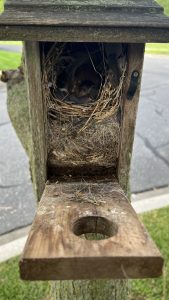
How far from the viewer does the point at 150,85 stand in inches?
402

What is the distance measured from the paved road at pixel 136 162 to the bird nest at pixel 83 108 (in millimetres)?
2183

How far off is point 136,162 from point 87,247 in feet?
15.5

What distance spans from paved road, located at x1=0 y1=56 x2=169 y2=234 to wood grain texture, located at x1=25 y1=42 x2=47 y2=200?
2.16m

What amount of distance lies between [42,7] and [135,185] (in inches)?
140

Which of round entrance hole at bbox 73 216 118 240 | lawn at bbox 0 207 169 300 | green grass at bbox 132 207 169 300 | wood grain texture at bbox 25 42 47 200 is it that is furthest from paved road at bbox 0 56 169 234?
round entrance hole at bbox 73 216 118 240

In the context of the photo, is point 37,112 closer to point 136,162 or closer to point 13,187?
point 13,187

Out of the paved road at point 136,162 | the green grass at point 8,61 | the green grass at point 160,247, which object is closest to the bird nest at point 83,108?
the green grass at point 160,247

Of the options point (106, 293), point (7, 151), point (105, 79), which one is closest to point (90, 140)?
point (105, 79)

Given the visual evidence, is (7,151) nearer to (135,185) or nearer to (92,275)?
(135,185)

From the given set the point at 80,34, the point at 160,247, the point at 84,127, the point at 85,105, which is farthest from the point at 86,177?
the point at 160,247

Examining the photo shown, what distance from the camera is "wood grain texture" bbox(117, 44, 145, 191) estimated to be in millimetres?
1722

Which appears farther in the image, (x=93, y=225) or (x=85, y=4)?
(x=85, y=4)

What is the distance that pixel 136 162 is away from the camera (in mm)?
5805

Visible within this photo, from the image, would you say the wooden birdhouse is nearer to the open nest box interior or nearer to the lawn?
the open nest box interior
